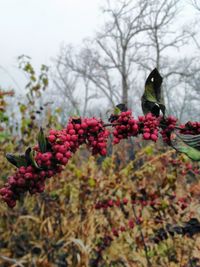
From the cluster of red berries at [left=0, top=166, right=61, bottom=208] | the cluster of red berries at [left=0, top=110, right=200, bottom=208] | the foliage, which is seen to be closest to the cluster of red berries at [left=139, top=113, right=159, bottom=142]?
the cluster of red berries at [left=0, top=110, right=200, bottom=208]

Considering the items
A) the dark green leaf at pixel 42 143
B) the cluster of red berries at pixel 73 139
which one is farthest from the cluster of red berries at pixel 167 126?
the dark green leaf at pixel 42 143

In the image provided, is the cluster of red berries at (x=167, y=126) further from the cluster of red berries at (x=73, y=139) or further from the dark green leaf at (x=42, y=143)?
the dark green leaf at (x=42, y=143)

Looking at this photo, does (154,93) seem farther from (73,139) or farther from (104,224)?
(104,224)

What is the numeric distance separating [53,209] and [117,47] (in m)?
21.0

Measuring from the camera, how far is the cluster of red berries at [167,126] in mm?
611

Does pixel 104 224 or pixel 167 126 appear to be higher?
pixel 167 126

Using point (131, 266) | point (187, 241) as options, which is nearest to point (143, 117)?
point (131, 266)

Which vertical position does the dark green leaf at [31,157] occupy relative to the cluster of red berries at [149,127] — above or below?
below

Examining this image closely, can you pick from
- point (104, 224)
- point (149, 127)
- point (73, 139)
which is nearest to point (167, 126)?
point (149, 127)

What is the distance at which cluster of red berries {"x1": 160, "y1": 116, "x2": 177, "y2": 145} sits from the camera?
0.61m

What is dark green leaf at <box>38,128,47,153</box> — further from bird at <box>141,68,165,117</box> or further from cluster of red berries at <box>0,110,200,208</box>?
bird at <box>141,68,165,117</box>

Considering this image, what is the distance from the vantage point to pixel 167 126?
619 millimetres

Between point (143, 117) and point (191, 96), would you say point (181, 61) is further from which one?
point (143, 117)

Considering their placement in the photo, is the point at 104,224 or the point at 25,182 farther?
the point at 104,224
